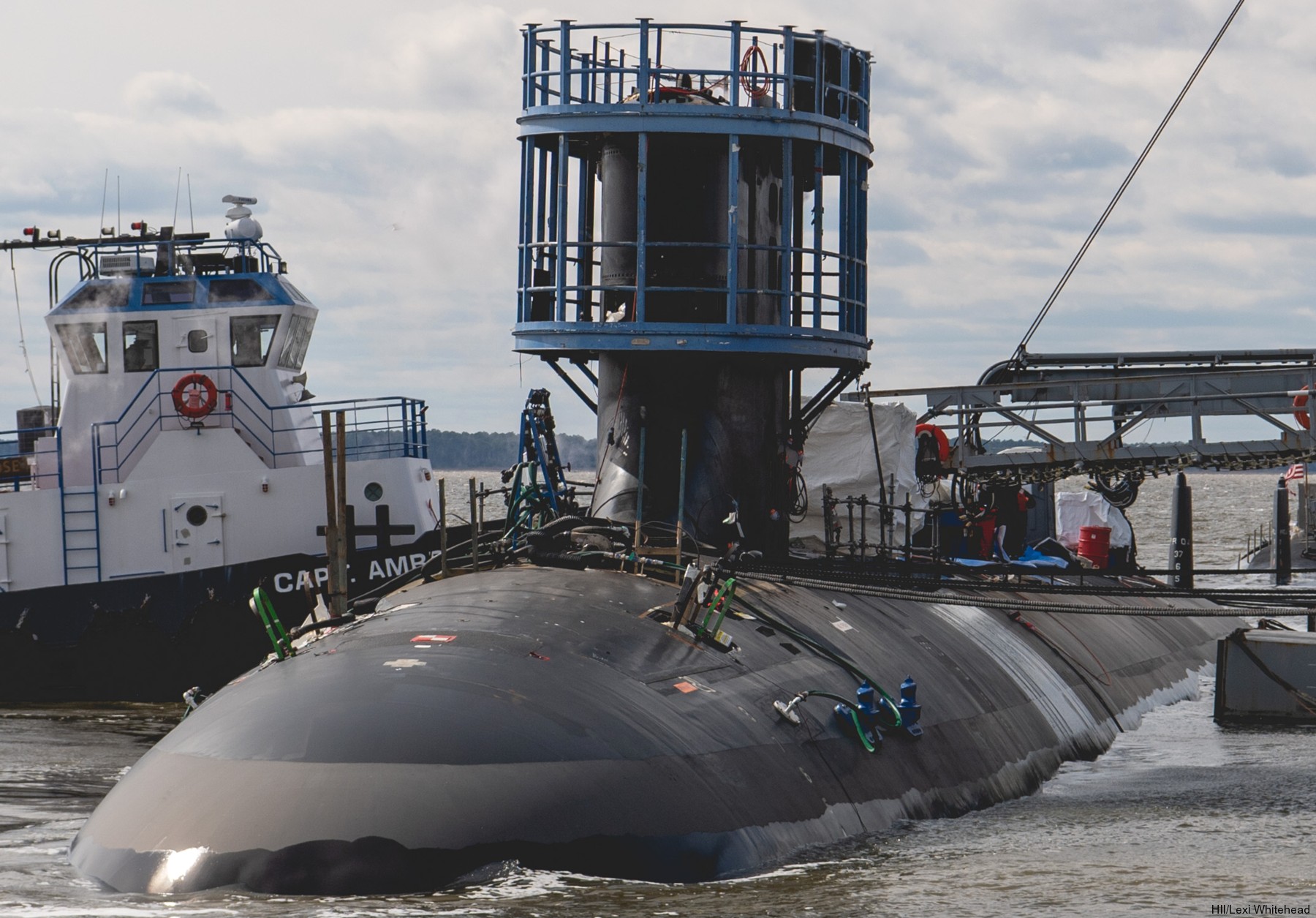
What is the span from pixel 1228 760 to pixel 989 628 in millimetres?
→ 3193

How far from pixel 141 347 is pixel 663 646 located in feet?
73.7

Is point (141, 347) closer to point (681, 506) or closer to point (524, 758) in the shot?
point (681, 506)

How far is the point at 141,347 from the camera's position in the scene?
33.2 m

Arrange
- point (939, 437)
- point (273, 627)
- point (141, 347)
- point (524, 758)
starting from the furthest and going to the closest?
point (141, 347) → point (939, 437) → point (273, 627) → point (524, 758)

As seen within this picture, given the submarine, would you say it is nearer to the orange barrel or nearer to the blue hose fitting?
the blue hose fitting

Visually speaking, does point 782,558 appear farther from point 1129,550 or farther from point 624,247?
point 1129,550

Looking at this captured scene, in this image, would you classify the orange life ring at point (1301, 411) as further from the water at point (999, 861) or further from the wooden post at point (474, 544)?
the wooden post at point (474, 544)

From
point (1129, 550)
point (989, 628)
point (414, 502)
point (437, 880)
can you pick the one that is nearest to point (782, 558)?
point (989, 628)

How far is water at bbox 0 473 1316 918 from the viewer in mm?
10352

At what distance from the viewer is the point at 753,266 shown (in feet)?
61.8

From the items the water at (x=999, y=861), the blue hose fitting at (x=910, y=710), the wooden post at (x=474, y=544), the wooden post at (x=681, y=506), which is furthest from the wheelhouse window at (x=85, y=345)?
the blue hose fitting at (x=910, y=710)

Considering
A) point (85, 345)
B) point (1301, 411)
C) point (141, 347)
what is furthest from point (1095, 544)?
point (85, 345)

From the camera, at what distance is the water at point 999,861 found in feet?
34.0

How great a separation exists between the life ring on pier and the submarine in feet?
45.5
